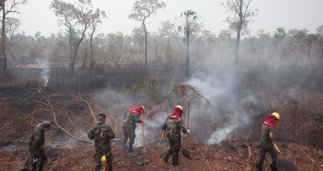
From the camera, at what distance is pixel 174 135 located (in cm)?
673

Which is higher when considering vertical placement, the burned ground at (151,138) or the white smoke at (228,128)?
the burned ground at (151,138)

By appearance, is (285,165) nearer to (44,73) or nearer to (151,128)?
(151,128)

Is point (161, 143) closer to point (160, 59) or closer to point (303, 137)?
point (303, 137)

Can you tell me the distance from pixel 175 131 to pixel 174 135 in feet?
0.37

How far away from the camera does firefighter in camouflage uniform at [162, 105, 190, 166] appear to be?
674 centimetres

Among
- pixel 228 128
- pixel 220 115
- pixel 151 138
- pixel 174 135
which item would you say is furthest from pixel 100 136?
pixel 220 115

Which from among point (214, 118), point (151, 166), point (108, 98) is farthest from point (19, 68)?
point (151, 166)

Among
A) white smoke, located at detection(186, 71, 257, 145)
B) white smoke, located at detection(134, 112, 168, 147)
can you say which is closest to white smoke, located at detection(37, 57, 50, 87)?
white smoke, located at detection(134, 112, 168, 147)

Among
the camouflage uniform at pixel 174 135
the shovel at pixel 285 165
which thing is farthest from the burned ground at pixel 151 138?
the camouflage uniform at pixel 174 135

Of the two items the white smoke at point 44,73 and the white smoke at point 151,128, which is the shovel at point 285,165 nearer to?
the white smoke at point 151,128

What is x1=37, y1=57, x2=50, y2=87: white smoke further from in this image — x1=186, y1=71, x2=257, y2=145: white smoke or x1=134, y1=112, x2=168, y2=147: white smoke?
x1=186, y1=71, x2=257, y2=145: white smoke

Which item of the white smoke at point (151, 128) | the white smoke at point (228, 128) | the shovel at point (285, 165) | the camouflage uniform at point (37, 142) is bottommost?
the white smoke at point (228, 128)

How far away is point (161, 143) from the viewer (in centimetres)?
902

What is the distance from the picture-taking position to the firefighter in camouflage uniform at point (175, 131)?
6.74 meters
